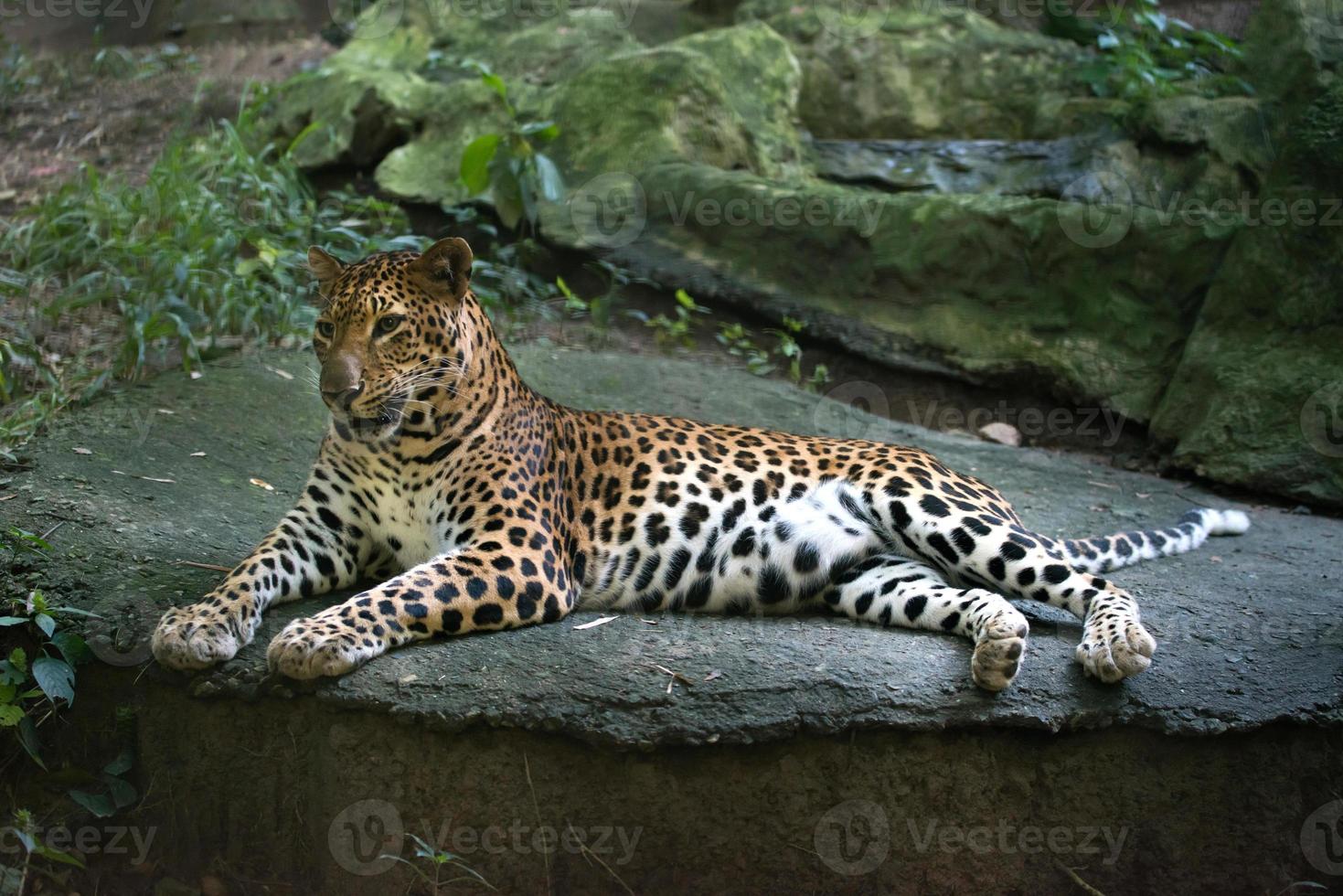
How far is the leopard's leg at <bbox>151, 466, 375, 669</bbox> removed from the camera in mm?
4781

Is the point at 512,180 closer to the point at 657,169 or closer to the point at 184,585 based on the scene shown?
the point at 657,169

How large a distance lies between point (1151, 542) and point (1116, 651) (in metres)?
2.18

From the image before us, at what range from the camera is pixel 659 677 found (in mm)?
4875

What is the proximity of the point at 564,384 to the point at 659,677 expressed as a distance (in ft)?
14.7

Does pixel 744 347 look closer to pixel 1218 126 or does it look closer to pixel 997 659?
pixel 1218 126

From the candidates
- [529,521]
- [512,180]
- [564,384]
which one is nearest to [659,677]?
[529,521]

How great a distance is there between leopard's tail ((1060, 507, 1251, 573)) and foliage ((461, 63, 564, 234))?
598 cm

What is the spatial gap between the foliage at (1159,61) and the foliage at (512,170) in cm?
563

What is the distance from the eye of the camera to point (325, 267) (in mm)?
5715
